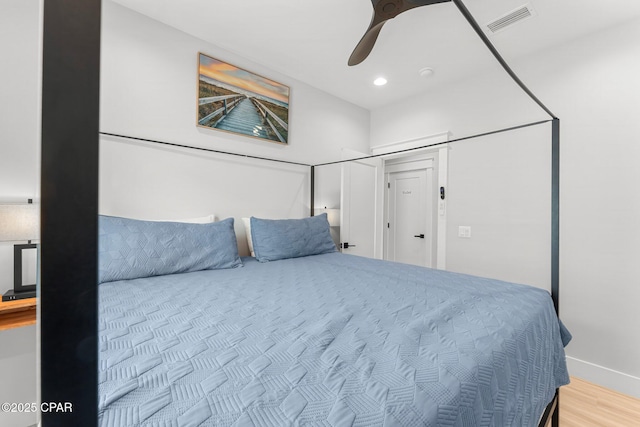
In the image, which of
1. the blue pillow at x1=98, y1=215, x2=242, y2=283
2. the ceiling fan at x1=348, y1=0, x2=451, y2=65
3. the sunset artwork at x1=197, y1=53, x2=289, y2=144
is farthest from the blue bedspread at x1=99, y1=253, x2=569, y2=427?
the sunset artwork at x1=197, y1=53, x2=289, y2=144

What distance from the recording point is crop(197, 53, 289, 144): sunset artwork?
239cm

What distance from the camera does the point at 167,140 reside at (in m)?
2.21

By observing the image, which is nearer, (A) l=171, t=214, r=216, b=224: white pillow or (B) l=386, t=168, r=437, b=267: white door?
(A) l=171, t=214, r=216, b=224: white pillow

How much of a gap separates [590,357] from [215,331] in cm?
284

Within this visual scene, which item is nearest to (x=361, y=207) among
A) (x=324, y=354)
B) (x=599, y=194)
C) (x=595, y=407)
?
(x=599, y=194)

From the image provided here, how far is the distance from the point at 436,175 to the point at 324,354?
3099 mm

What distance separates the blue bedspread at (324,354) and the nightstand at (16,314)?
1.21 ft

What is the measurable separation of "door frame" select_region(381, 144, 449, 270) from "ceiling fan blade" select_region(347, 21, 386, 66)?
164 cm

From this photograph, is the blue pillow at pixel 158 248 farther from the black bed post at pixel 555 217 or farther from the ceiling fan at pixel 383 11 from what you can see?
the black bed post at pixel 555 217

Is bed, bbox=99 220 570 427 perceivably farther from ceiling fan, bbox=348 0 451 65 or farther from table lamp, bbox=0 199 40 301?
ceiling fan, bbox=348 0 451 65

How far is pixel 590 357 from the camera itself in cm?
212

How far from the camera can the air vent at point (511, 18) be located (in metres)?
1.94

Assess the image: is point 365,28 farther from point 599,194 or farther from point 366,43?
point 599,194

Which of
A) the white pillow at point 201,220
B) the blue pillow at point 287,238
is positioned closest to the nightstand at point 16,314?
the white pillow at point 201,220
